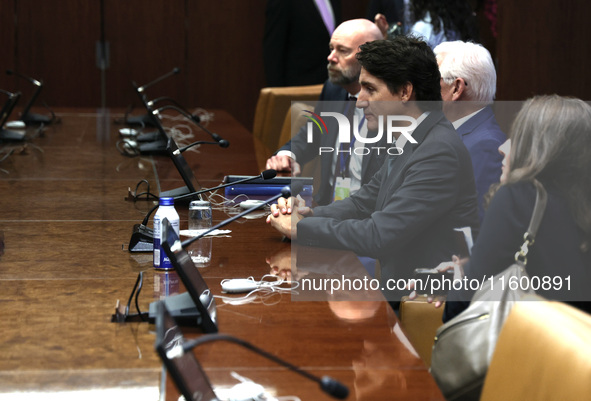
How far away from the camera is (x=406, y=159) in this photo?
2570 millimetres

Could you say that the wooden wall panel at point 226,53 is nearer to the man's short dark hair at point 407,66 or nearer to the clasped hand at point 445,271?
the man's short dark hair at point 407,66

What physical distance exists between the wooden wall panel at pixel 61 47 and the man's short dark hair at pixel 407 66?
5639 millimetres

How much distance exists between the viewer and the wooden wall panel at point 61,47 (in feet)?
25.3

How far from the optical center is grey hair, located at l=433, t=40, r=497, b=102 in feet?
9.75

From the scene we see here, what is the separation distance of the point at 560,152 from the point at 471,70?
1.06 meters

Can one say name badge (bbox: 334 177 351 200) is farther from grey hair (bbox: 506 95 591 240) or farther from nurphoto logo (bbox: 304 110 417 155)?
grey hair (bbox: 506 95 591 240)

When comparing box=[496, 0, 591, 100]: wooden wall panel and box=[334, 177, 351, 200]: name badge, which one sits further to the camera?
box=[496, 0, 591, 100]: wooden wall panel

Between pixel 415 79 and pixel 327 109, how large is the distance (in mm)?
1618

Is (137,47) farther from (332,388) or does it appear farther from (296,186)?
(332,388)

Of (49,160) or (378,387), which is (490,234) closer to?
(378,387)

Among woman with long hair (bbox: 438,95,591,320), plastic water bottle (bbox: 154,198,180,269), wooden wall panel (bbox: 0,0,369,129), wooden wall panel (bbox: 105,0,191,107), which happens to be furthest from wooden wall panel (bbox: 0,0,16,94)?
woman with long hair (bbox: 438,95,591,320)

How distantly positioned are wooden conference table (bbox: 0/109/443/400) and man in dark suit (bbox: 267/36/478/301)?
88 millimetres

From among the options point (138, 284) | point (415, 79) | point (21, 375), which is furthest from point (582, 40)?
point (21, 375)

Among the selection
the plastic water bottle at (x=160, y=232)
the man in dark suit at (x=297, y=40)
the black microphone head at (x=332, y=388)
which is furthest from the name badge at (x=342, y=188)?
the man in dark suit at (x=297, y=40)
